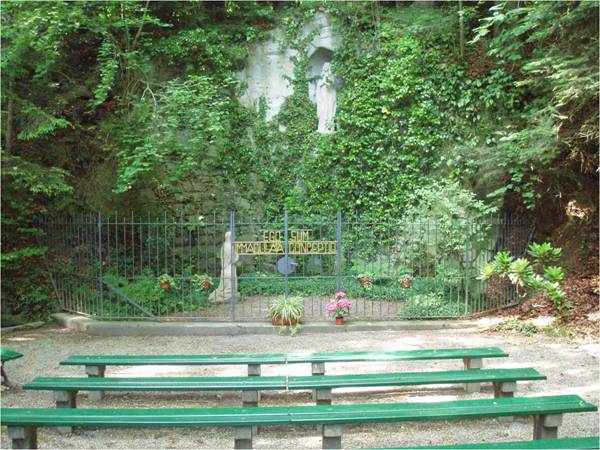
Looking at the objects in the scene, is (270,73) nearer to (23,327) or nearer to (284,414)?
(23,327)

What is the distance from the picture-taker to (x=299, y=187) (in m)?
13.0

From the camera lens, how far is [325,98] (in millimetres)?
13039

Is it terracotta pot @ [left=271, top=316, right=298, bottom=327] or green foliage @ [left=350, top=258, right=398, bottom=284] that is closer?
terracotta pot @ [left=271, top=316, right=298, bottom=327]

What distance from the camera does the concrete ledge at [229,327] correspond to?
Result: 8.15m

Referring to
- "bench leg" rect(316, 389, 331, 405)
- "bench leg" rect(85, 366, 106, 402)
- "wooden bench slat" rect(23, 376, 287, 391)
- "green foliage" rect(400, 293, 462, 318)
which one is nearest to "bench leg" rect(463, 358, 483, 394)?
"bench leg" rect(316, 389, 331, 405)

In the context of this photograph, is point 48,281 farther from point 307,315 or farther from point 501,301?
point 501,301

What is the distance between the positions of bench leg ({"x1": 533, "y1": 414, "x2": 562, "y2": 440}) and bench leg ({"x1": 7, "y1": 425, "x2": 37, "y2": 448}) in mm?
3697

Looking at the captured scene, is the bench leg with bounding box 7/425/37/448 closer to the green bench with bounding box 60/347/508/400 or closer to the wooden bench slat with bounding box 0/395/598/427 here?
the wooden bench slat with bounding box 0/395/598/427

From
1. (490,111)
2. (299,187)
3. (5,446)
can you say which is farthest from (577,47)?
(5,446)

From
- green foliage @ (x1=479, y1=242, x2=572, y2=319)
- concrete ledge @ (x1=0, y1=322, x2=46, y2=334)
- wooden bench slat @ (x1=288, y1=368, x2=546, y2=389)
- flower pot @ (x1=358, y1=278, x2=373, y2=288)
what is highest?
green foliage @ (x1=479, y1=242, x2=572, y2=319)

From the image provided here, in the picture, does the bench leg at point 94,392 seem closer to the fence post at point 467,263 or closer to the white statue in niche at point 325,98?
the fence post at point 467,263

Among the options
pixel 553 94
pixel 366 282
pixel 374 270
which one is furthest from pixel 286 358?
pixel 553 94

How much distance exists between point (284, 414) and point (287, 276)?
5.51 meters

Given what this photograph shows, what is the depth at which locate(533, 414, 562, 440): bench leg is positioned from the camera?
3674 millimetres
